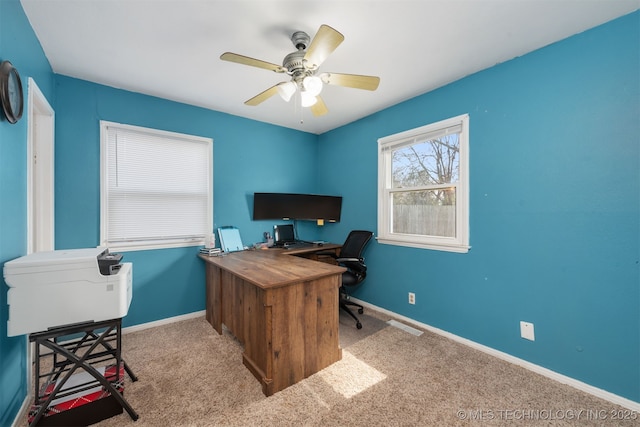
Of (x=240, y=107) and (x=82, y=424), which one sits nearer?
(x=82, y=424)

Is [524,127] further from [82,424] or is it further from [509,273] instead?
[82,424]

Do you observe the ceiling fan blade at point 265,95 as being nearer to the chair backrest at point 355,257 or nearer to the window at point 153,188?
the window at point 153,188

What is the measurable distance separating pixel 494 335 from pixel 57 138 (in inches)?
171

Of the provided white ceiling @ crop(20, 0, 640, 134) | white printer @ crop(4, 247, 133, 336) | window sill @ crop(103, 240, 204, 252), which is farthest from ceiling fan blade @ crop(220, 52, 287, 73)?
window sill @ crop(103, 240, 204, 252)

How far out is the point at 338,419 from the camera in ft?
Answer: 4.91

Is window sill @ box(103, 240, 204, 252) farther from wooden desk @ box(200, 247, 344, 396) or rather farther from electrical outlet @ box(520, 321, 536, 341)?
electrical outlet @ box(520, 321, 536, 341)

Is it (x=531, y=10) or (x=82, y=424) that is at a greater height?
(x=531, y=10)

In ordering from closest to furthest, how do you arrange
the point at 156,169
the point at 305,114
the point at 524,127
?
the point at 524,127 < the point at 156,169 < the point at 305,114

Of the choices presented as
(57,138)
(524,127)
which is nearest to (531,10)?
(524,127)

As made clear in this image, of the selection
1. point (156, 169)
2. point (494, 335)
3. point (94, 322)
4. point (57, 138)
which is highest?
point (57, 138)

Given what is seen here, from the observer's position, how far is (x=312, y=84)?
172 cm

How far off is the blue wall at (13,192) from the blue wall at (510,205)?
0.01 metres

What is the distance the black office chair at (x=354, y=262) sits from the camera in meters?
2.80

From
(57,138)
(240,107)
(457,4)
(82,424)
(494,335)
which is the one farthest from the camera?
(240,107)
